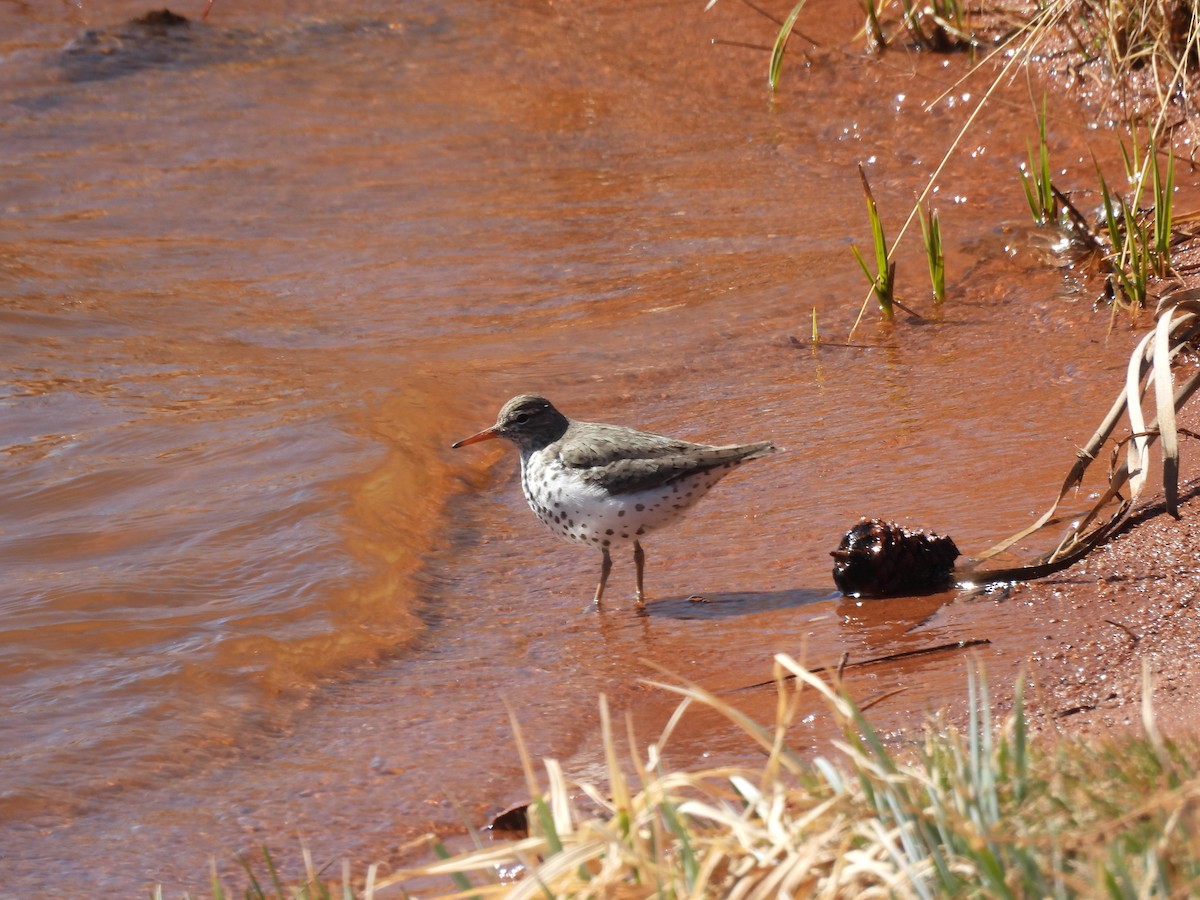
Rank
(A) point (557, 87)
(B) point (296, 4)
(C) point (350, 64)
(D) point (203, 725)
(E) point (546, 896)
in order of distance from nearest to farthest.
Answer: (E) point (546, 896) < (D) point (203, 725) < (A) point (557, 87) < (C) point (350, 64) < (B) point (296, 4)

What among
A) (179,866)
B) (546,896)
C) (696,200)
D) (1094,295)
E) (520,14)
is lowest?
(179,866)

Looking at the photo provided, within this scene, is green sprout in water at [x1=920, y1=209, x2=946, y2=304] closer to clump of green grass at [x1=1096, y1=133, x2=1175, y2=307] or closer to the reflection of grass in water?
clump of green grass at [x1=1096, y1=133, x2=1175, y2=307]

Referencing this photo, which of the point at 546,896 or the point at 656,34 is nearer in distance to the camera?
the point at 546,896

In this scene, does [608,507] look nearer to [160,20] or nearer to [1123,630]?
[1123,630]

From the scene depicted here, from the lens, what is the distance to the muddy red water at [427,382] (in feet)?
16.1

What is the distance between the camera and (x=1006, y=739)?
9.37 feet

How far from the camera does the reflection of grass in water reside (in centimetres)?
247

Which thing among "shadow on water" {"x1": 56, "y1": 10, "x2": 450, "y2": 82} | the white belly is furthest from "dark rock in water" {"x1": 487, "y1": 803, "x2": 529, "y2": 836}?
"shadow on water" {"x1": 56, "y1": 10, "x2": 450, "y2": 82}

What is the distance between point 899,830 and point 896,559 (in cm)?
257

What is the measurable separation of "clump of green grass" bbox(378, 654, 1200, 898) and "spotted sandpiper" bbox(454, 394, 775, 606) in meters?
2.98

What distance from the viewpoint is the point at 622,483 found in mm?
6039

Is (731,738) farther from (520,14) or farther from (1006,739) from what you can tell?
(520,14)

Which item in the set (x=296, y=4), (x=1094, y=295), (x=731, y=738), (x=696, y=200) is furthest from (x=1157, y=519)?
(x=296, y=4)

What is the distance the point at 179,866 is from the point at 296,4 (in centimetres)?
1208
